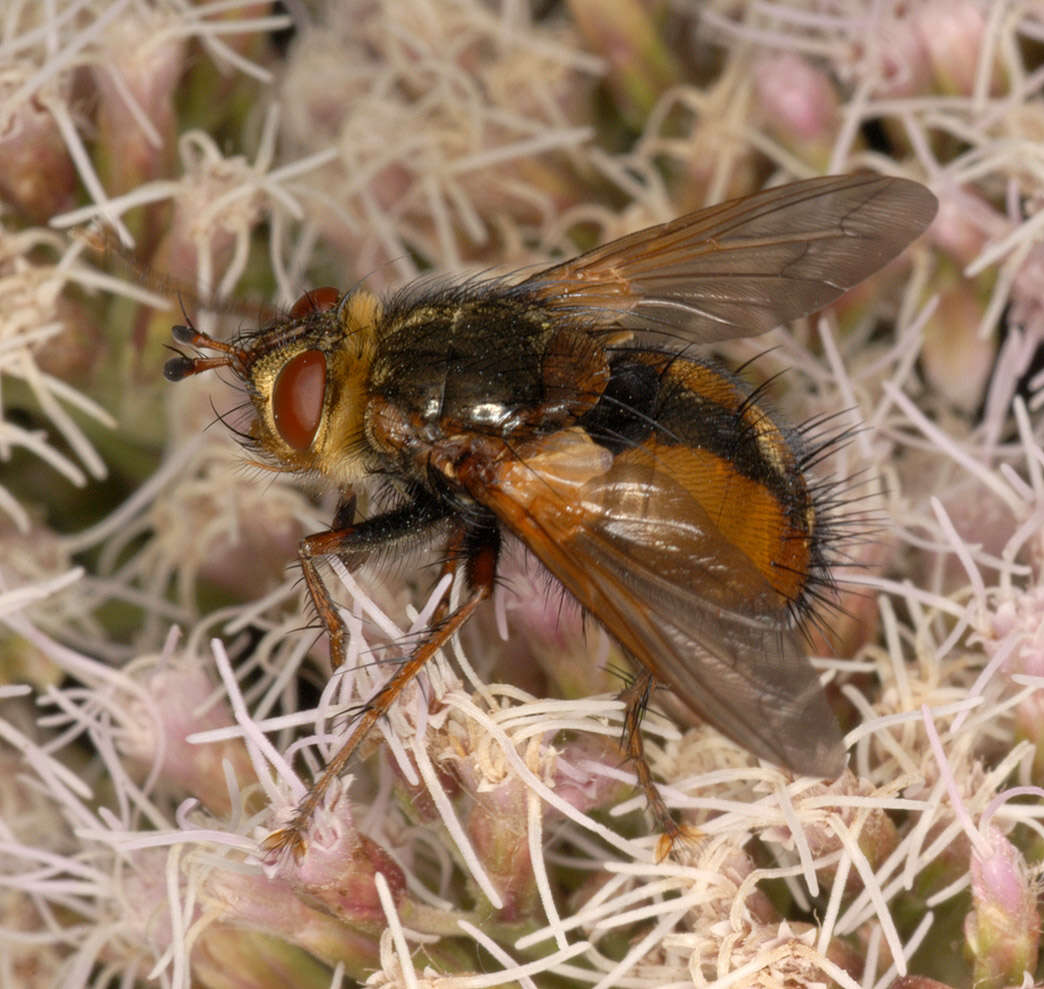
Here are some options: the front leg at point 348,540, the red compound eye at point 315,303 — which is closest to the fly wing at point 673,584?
the front leg at point 348,540

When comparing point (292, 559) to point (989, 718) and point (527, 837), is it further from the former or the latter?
point (989, 718)

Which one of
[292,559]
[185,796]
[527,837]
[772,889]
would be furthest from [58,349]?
[772,889]

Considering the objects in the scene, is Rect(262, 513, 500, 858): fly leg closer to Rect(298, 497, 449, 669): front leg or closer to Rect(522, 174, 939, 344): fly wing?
Rect(298, 497, 449, 669): front leg

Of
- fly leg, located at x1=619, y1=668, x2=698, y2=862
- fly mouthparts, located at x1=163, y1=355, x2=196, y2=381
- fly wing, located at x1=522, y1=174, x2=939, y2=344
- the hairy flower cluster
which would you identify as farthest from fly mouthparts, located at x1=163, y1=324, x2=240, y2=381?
fly leg, located at x1=619, y1=668, x2=698, y2=862

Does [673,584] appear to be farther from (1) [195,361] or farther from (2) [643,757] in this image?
(1) [195,361]

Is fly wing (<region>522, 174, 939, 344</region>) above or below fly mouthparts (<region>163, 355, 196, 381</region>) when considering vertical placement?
below

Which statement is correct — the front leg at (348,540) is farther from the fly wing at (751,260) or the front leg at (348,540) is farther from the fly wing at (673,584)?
the fly wing at (751,260)
